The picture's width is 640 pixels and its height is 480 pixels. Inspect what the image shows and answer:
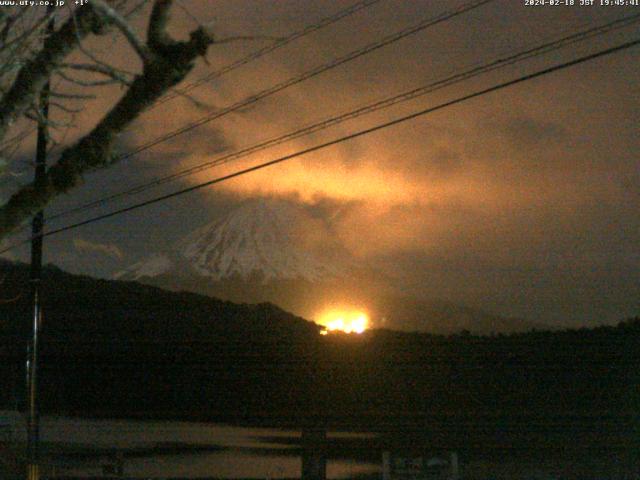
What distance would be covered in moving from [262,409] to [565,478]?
8.17 metres

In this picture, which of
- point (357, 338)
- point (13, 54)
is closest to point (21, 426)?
point (357, 338)

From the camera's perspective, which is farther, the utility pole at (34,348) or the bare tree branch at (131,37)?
the utility pole at (34,348)

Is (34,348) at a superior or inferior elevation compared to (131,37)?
inferior

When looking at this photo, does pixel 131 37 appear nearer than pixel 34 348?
Yes

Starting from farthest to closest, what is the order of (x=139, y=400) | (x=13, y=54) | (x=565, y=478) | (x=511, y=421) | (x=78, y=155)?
(x=139, y=400), (x=511, y=421), (x=565, y=478), (x=13, y=54), (x=78, y=155)

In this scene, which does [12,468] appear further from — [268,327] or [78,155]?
[78,155]

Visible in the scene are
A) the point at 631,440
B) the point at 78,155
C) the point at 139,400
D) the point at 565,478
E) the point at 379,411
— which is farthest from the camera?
the point at 139,400

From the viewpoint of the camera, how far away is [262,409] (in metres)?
21.7

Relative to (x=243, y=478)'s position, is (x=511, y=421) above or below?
above

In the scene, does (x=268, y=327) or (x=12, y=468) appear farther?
(x=268, y=327)

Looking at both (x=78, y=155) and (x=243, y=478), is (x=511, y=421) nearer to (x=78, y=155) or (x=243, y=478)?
(x=243, y=478)

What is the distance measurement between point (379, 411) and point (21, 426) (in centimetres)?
840

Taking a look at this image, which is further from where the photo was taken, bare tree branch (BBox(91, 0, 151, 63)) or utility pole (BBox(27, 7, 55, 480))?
utility pole (BBox(27, 7, 55, 480))

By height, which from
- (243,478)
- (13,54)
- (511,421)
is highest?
(13,54)
